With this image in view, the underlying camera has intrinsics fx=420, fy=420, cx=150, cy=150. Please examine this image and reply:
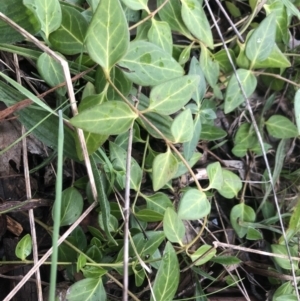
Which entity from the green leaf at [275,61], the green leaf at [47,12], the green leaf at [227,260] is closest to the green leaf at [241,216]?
the green leaf at [227,260]

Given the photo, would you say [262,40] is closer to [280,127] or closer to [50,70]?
[280,127]

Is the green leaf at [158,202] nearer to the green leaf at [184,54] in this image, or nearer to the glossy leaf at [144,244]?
the glossy leaf at [144,244]

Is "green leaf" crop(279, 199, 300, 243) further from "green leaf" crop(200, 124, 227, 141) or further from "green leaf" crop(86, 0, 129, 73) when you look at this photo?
"green leaf" crop(86, 0, 129, 73)

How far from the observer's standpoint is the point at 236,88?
0.98 m

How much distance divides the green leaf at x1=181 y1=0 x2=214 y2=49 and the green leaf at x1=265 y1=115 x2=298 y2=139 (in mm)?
298

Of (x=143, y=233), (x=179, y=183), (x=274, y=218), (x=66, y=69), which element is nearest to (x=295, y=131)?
(x=274, y=218)

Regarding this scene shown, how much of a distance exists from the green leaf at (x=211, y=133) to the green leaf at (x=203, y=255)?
0.84 ft

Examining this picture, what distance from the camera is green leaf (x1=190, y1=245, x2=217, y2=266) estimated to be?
90cm

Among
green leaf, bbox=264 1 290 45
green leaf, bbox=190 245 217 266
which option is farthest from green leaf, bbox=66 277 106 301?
green leaf, bbox=264 1 290 45

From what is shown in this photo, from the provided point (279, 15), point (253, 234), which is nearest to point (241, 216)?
point (253, 234)

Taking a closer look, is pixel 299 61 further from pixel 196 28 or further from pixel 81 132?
pixel 81 132

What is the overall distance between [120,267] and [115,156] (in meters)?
0.23

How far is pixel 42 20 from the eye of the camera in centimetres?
79

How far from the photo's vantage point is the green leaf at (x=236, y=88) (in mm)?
981
